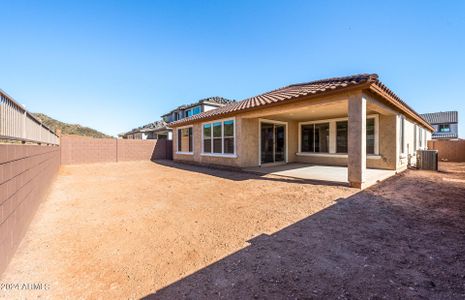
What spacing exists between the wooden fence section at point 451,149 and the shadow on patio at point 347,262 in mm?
17719

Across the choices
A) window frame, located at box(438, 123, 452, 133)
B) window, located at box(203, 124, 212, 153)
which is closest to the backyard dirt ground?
window, located at box(203, 124, 212, 153)

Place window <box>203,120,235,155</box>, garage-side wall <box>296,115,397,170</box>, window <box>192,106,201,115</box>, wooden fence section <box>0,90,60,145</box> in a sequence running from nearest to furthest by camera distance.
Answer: wooden fence section <box>0,90,60,145</box> → garage-side wall <box>296,115,397,170</box> → window <box>203,120,235,155</box> → window <box>192,106,201,115</box>

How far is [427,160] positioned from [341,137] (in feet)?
13.6

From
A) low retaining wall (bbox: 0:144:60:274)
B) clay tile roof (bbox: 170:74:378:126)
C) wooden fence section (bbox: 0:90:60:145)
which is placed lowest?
low retaining wall (bbox: 0:144:60:274)

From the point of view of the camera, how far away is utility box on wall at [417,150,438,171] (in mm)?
9789

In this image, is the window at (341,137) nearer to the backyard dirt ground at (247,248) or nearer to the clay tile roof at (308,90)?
the clay tile roof at (308,90)

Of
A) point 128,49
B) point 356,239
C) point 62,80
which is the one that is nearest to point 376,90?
point 356,239

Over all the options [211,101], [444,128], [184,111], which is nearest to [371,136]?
[211,101]

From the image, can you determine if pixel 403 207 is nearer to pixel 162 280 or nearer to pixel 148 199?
pixel 162 280

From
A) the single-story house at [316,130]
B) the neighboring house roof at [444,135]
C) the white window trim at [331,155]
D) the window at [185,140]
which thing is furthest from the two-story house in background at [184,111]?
the neighboring house roof at [444,135]

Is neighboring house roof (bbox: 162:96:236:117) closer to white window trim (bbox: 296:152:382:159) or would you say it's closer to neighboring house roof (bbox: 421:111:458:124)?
white window trim (bbox: 296:152:382:159)

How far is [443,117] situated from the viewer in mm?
31453

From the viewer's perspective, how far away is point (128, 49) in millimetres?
10586

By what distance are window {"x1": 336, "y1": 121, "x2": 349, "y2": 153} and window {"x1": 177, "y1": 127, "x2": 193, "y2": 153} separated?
935 cm
